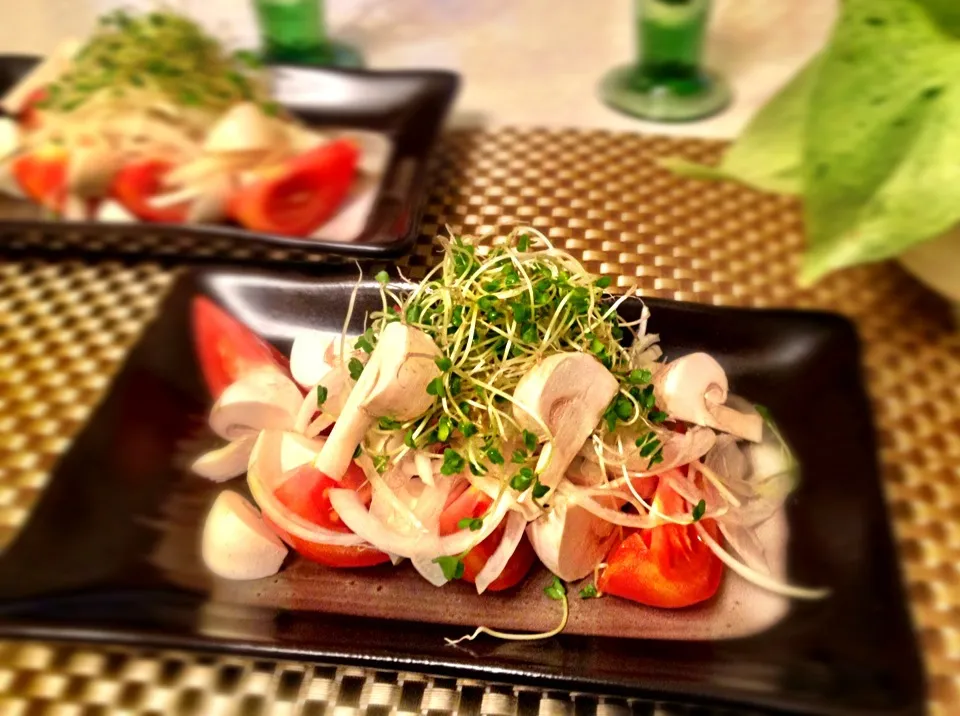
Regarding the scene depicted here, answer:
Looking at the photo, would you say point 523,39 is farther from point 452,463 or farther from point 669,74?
point 452,463

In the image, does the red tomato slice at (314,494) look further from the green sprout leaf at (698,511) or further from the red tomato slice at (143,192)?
the red tomato slice at (143,192)

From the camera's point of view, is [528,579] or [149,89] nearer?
[528,579]

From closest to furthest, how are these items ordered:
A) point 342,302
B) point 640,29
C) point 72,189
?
1. point 342,302
2. point 72,189
3. point 640,29

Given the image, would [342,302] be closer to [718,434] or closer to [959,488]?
[718,434]

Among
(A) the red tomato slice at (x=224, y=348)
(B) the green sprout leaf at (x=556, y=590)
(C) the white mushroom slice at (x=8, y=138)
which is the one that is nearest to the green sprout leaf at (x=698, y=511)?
(B) the green sprout leaf at (x=556, y=590)

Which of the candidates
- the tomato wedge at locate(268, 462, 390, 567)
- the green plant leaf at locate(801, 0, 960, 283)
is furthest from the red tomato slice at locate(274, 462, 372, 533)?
the green plant leaf at locate(801, 0, 960, 283)

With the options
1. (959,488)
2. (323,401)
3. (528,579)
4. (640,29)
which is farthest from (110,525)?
(640,29)

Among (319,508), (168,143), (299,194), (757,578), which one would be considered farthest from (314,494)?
(168,143)
